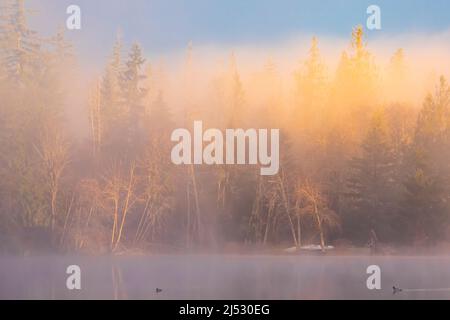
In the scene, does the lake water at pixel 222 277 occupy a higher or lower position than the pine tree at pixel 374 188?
lower

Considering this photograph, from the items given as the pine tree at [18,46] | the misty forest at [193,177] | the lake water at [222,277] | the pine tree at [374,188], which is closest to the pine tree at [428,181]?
the misty forest at [193,177]

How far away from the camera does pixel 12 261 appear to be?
148 ft

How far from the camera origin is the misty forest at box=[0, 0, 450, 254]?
50250 mm

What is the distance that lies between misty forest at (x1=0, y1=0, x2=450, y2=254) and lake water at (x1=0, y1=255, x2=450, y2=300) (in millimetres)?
3403

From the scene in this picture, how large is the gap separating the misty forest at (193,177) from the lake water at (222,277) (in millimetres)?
3403

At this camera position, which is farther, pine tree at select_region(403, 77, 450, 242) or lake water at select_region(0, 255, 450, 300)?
pine tree at select_region(403, 77, 450, 242)

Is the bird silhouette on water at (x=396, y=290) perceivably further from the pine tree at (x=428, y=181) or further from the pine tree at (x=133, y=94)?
the pine tree at (x=133, y=94)

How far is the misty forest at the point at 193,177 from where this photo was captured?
50.2 metres

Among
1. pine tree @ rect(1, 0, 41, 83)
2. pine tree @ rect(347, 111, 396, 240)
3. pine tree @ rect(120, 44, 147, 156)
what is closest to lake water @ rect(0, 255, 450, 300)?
pine tree @ rect(347, 111, 396, 240)

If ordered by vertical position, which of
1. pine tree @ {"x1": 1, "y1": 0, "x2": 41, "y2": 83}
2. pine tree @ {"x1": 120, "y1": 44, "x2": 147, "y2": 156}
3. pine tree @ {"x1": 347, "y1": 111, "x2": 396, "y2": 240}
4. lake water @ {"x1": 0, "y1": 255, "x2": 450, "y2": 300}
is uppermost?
pine tree @ {"x1": 1, "y1": 0, "x2": 41, "y2": 83}

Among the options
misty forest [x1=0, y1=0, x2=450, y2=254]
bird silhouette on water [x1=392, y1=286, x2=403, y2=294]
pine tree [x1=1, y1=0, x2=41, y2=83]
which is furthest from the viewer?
pine tree [x1=1, y1=0, x2=41, y2=83]

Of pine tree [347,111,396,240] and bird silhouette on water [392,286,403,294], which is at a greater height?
pine tree [347,111,396,240]

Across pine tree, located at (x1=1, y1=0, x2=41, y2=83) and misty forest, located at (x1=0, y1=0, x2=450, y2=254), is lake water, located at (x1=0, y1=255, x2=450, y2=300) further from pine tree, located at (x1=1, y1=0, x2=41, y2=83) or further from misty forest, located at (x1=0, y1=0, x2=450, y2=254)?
pine tree, located at (x1=1, y1=0, x2=41, y2=83)

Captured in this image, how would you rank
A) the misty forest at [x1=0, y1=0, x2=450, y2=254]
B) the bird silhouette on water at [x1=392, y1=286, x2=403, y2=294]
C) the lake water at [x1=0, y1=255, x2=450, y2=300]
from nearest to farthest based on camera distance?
the lake water at [x1=0, y1=255, x2=450, y2=300], the bird silhouette on water at [x1=392, y1=286, x2=403, y2=294], the misty forest at [x1=0, y1=0, x2=450, y2=254]
